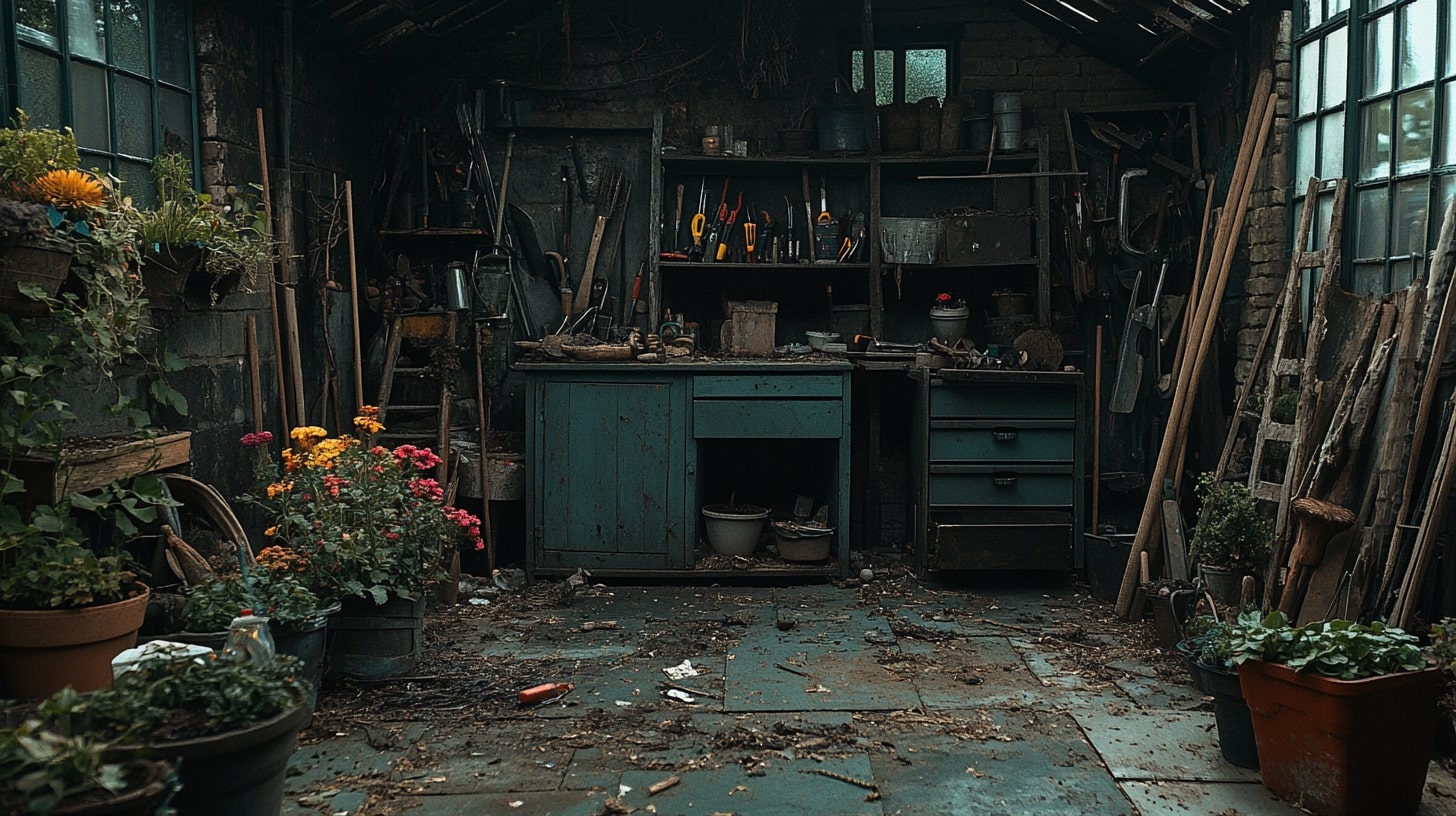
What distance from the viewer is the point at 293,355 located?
5102 mm

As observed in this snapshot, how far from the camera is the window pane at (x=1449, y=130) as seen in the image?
3826mm

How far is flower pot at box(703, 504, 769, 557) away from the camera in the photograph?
5914 millimetres

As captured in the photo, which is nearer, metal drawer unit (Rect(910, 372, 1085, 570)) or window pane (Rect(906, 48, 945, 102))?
metal drawer unit (Rect(910, 372, 1085, 570))

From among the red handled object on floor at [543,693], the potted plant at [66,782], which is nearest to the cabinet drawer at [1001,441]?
the red handled object on floor at [543,693]

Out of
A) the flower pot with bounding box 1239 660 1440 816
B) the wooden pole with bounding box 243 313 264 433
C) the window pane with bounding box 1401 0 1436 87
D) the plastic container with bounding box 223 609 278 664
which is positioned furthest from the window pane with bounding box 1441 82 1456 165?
the wooden pole with bounding box 243 313 264 433

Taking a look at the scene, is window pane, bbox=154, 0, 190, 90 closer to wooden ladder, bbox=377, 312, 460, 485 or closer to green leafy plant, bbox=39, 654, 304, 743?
wooden ladder, bbox=377, 312, 460, 485

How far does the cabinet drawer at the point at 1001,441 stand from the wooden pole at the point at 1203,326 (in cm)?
67

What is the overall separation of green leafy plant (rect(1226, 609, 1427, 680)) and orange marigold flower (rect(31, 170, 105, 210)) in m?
3.44

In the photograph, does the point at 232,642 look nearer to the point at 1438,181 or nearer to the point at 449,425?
the point at 449,425

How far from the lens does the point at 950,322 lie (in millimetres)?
6176

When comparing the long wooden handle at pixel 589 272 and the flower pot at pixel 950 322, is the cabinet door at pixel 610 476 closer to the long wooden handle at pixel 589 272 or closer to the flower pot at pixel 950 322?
the long wooden handle at pixel 589 272

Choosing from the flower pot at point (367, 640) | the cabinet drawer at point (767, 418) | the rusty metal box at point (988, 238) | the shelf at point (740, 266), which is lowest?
the flower pot at point (367, 640)

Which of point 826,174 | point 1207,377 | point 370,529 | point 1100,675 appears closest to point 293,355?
point 370,529

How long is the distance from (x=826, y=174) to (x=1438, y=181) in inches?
131
